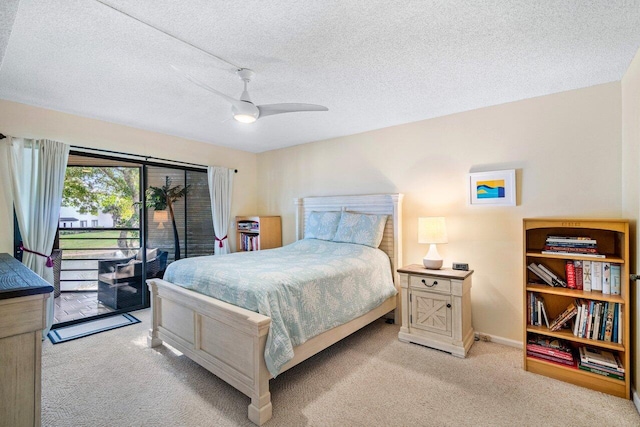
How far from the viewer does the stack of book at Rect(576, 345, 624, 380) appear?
212 cm

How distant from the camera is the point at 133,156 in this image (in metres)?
3.78

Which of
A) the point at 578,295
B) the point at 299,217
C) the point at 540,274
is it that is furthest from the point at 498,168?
the point at 299,217

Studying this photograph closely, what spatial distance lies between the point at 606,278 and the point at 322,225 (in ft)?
9.04

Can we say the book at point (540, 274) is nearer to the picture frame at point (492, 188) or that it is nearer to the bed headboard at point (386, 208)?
the picture frame at point (492, 188)

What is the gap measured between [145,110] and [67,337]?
250cm

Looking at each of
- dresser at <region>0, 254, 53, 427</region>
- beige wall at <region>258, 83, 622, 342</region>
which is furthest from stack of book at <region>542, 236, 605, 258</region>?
dresser at <region>0, 254, 53, 427</region>

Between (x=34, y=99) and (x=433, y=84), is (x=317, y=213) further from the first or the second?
(x=34, y=99)

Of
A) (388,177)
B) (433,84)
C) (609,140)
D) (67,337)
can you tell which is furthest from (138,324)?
(609,140)

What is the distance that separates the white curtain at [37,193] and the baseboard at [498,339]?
4.44 meters

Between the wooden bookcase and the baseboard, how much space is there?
10.0 feet

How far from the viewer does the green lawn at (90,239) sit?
3.47m

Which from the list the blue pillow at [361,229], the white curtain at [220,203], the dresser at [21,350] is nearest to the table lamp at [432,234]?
the blue pillow at [361,229]

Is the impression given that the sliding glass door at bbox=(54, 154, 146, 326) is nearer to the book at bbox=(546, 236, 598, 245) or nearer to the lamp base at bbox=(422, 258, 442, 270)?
the lamp base at bbox=(422, 258, 442, 270)

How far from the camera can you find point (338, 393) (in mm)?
2158
